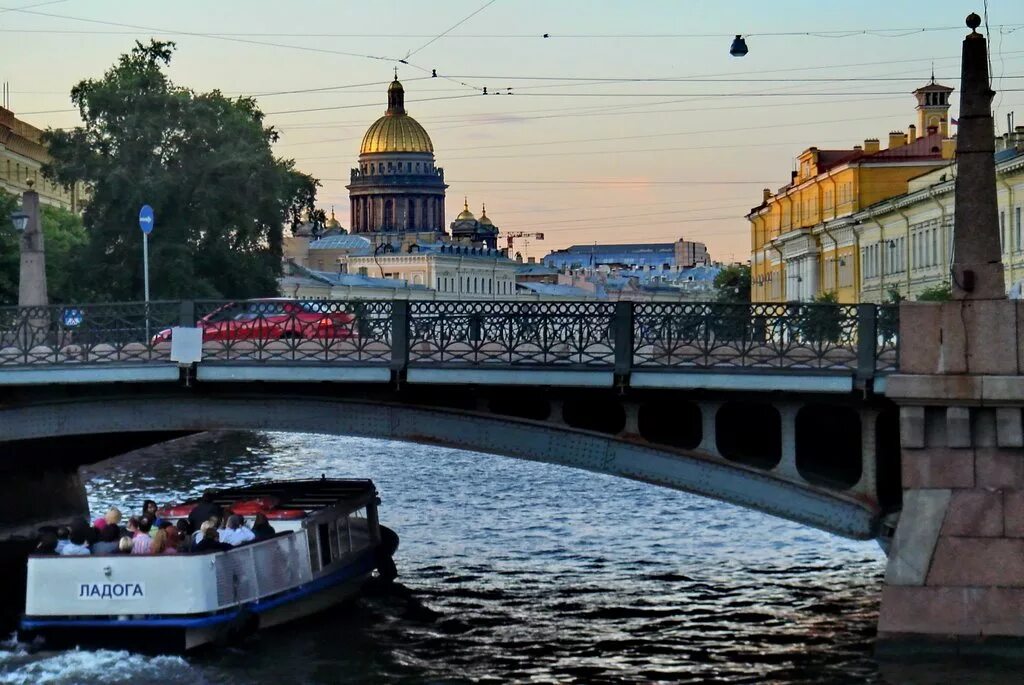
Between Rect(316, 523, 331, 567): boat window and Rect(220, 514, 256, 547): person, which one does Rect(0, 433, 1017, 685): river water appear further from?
Rect(220, 514, 256, 547): person

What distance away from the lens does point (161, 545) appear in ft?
68.6

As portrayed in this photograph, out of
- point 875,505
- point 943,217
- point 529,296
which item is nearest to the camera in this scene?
point 875,505

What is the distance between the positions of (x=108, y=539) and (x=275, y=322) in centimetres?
321

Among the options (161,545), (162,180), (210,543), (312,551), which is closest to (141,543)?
(161,545)

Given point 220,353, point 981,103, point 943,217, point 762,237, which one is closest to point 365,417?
point 220,353

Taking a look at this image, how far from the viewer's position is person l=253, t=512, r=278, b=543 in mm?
22094

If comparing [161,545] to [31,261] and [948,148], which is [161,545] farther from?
[948,148]

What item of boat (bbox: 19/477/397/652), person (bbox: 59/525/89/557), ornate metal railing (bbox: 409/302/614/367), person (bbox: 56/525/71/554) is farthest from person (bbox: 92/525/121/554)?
ornate metal railing (bbox: 409/302/614/367)

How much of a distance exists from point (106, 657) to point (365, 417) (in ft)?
13.0

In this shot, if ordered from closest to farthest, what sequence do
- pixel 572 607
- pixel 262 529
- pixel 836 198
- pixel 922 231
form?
1. pixel 262 529
2. pixel 572 607
3. pixel 922 231
4. pixel 836 198

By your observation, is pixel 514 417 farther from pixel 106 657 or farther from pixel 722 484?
pixel 106 657

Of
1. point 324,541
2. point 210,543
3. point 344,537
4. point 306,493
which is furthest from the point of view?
point 306,493

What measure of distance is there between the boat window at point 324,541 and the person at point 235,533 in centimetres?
141

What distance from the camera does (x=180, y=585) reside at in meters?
20.4
